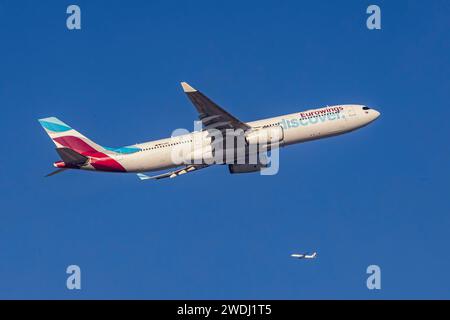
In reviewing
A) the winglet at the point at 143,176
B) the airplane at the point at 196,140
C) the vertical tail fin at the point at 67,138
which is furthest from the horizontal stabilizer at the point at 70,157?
the winglet at the point at 143,176

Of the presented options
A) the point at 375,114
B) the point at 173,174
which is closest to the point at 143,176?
the point at 173,174

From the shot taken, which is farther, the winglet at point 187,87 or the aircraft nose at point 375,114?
the aircraft nose at point 375,114

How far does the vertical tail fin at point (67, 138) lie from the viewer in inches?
3169

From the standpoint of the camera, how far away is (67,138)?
81.4 metres

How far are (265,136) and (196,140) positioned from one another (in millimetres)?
7091

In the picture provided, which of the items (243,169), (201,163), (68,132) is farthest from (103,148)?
(243,169)

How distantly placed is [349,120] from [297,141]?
21.0 ft

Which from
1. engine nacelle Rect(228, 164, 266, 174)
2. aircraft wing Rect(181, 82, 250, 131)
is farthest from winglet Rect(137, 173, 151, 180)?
engine nacelle Rect(228, 164, 266, 174)

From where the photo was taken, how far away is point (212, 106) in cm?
7575

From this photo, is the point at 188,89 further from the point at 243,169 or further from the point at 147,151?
the point at 243,169

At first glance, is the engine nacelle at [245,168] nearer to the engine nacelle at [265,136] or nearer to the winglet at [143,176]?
the engine nacelle at [265,136]

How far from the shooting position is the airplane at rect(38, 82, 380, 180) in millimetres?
77688

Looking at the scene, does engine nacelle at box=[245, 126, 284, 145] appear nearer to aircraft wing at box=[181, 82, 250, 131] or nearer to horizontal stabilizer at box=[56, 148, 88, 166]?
aircraft wing at box=[181, 82, 250, 131]

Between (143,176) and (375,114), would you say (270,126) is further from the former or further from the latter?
(143,176)
